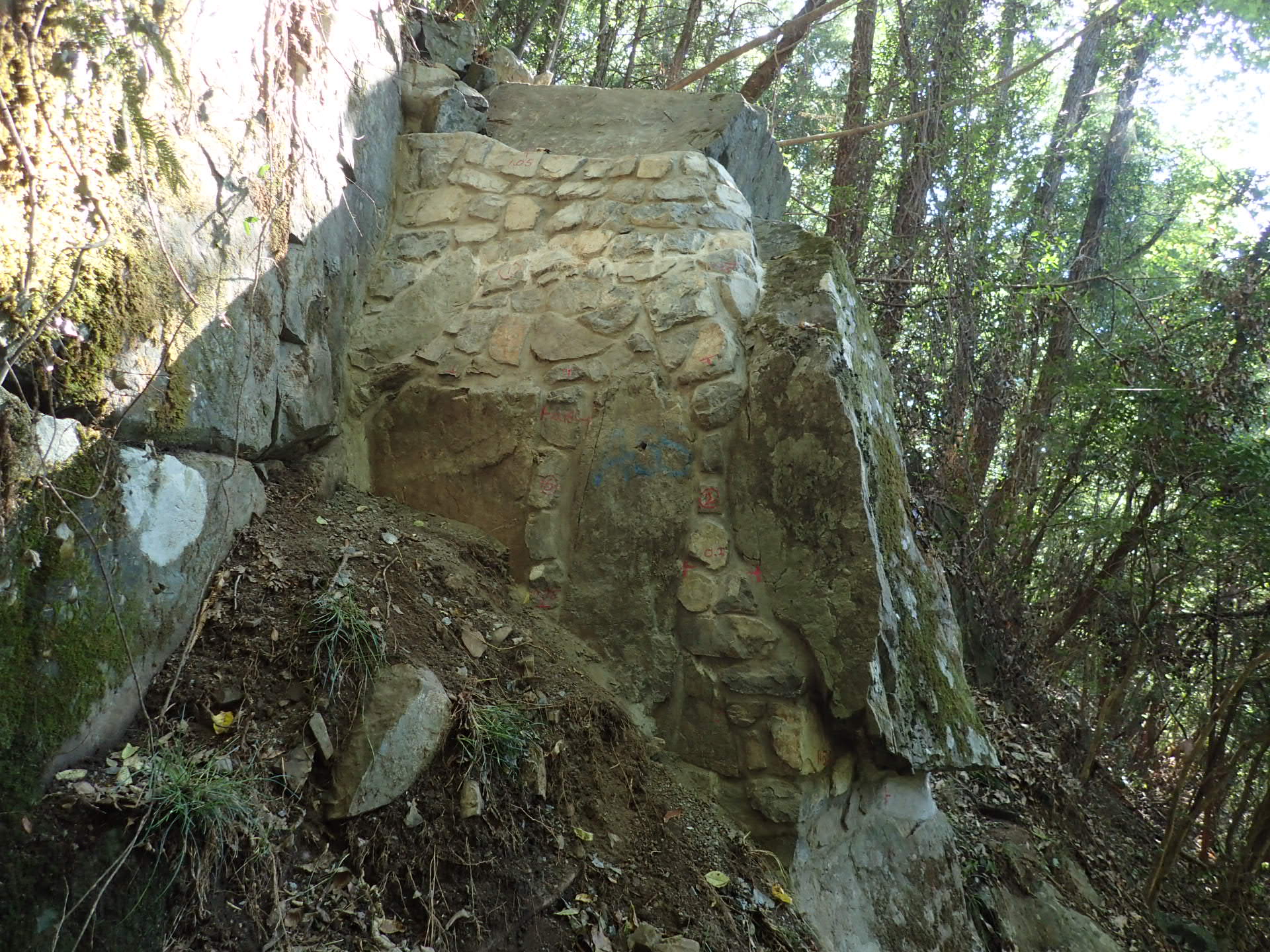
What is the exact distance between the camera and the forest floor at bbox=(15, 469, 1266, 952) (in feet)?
5.89

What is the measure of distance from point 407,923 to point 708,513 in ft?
4.95

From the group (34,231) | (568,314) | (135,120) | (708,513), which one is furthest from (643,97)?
(34,231)

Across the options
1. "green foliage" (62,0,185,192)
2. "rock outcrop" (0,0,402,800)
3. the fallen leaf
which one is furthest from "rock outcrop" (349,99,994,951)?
"green foliage" (62,0,185,192)

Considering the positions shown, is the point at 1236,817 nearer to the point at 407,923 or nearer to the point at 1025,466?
the point at 1025,466

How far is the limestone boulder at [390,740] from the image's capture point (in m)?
2.13

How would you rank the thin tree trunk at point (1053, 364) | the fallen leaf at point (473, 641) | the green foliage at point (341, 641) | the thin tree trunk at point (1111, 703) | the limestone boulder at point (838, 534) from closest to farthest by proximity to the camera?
the green foliage at point (341, 641)
the fallen leaf at point (473, 641)
the limestone boulder at point (838, 534)
the thin tree trunk at point (1111, 703)
the thin tree trunk at point (1053, 364)

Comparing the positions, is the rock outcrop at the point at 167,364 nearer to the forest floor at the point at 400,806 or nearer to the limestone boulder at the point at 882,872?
the forest floor at the point at 400,806

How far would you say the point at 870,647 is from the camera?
9.18 ft

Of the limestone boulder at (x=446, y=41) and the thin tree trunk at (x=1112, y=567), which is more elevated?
the limestone boulder at (x=446, y=41)

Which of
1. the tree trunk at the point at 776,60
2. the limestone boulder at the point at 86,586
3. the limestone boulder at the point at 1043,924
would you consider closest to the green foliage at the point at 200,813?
the limestone boulder at the point at 86,586

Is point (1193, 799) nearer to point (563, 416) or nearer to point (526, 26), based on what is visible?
point (563, 416)

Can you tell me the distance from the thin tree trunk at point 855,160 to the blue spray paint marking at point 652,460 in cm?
349

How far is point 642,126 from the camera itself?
4113 millimetres

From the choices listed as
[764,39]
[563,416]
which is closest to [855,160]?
[764,39]
